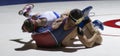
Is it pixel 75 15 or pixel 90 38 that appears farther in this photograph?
pixel 90 38

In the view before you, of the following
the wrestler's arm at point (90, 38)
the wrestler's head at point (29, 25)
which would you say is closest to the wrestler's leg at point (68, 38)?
the wrestler's arm at point (90, 38)

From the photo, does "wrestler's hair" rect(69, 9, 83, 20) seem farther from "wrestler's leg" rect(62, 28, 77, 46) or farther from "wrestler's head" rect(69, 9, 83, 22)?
"wrestler's leg" rect(62, 28, 77, 46)

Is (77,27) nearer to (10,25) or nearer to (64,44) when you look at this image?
(64,44)

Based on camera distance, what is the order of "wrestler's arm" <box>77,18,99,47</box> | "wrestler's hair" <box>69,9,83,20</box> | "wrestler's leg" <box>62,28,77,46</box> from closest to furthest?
"wrestler's hair" <box>69,9,83,20</box> < "wrestler's arm" <box>77,18,99,47</box> < "wrestler's leg" <box>62,28,77,46</box>

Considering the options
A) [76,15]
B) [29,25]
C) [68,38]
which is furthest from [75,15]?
[29,25]

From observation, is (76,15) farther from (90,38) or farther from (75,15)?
(90,38)

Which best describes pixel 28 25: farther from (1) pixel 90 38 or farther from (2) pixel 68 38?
(1) pixel 90 38

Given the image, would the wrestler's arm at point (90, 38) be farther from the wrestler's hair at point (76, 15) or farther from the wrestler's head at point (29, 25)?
the wrestler's head at point (29, 25)

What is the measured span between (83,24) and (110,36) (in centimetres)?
70

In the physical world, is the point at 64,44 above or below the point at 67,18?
below

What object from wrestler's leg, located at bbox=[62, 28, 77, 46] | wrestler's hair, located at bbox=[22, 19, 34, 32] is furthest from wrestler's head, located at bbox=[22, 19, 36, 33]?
wrestler's leg, located at bbox=[62, 28, 77, 46]

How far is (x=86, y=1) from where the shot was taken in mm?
7629

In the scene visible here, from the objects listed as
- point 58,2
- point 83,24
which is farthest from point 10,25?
point 58,2

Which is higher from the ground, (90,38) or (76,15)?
(76,15)
